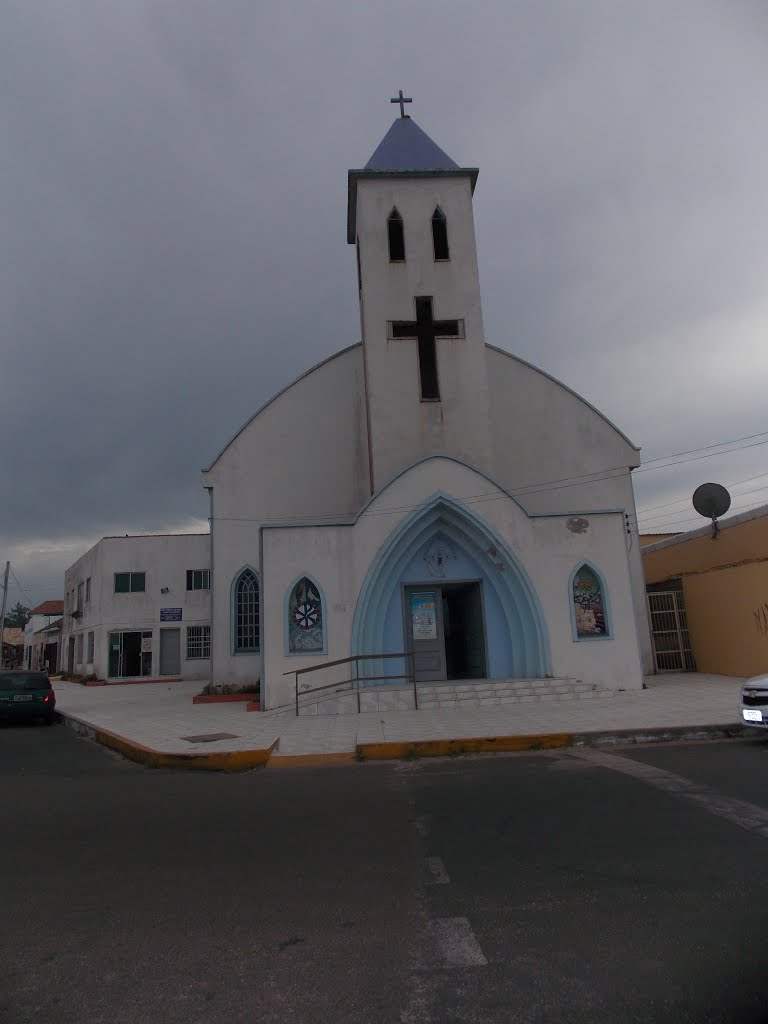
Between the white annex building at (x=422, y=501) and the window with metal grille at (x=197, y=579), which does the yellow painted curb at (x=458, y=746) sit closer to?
the white annex building at (x=422, y=501)

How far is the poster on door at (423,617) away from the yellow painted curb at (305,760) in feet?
23.8

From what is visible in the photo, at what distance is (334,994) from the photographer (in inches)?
121

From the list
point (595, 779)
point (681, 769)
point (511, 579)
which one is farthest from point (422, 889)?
point (511, 579)

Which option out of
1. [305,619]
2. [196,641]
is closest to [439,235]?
[305,619]

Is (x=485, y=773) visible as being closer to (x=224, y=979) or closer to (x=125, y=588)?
(x=224, y=979)

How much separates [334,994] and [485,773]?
5135 millimetres

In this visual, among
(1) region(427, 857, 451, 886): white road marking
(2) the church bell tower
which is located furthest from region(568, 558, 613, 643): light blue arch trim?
(1) region(427, 857, 451, 886): white road marking

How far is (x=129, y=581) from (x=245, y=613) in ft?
51.1

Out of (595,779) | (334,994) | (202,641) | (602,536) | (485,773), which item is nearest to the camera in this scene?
(334,994)

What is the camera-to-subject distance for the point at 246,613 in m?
19.7

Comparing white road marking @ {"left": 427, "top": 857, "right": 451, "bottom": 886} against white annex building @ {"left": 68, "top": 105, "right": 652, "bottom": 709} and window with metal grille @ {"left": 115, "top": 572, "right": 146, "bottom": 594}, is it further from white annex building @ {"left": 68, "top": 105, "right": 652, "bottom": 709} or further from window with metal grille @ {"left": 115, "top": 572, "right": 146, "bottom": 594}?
window with metal grille @ {"left": 115, "top": 572, "right": 146, "bottom": 594}

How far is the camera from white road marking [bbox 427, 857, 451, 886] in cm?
437

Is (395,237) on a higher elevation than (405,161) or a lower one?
lower

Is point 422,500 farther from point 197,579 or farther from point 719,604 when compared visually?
point 197,579
